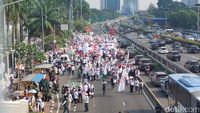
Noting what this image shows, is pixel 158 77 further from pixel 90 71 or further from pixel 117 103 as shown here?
pixel 117 103

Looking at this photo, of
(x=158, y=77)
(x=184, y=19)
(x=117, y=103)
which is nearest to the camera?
(x=117, y=103)

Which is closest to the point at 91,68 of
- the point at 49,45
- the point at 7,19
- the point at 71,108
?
the point at 7,19

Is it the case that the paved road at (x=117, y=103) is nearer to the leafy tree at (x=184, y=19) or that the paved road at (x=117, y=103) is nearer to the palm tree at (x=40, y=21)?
the palm tree at (x=40, y=21)

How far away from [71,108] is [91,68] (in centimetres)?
1165

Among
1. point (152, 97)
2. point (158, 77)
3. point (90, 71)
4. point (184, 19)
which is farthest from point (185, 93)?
point (184, 19)

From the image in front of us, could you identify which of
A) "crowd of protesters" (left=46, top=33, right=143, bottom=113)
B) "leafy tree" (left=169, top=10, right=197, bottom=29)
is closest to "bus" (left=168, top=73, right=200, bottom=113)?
"crowd of protesters" (left=46, top=33, right=143, bottom=113)

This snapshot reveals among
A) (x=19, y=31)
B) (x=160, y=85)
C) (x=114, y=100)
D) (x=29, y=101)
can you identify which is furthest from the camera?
(x=19, y=31)

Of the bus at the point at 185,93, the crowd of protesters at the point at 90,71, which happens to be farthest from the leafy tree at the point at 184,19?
the bus at the point at 185,93

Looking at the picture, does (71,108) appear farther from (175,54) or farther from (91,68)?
(175,54)

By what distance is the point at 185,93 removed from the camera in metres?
21.6

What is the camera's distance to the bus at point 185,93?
65.4ft

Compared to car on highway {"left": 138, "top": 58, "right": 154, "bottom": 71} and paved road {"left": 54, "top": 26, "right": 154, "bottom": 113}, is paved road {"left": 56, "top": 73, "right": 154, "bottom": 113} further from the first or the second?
car on highway {"left": 138, "top": 58, "right": 154, "bottom": 71}

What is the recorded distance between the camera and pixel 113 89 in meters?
36.4

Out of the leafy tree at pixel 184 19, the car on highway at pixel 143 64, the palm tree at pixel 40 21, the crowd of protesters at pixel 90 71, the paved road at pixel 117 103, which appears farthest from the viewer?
the leafy tree at pixel 184 19
